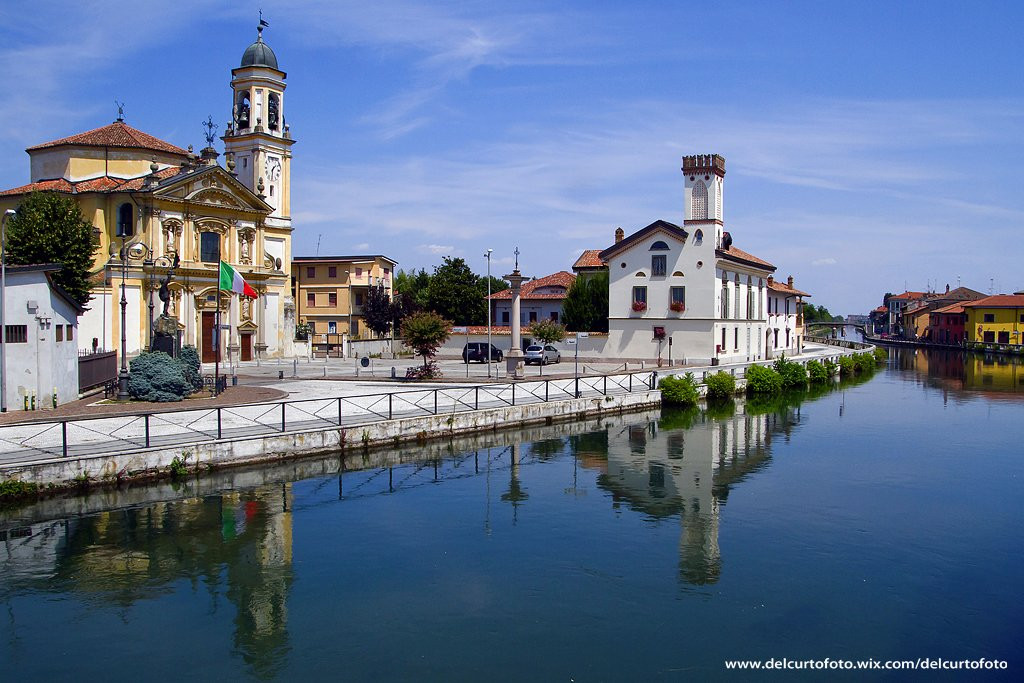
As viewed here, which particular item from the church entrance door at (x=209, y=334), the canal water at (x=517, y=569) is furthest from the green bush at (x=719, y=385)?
the church entrance door at (x=209, y=334)

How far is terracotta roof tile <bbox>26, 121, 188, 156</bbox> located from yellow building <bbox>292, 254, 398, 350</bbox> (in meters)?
17.3

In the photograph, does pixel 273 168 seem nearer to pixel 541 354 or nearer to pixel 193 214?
pixel 193 214

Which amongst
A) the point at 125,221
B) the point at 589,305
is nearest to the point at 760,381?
the point at 589,305

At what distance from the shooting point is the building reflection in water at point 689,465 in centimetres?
1698

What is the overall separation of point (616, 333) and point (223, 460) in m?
36.4

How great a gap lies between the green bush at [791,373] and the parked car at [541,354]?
13184mm

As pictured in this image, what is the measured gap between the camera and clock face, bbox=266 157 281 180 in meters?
57.2

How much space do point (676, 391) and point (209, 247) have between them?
29.3 m

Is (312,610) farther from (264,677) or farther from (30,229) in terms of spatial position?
(30,229)

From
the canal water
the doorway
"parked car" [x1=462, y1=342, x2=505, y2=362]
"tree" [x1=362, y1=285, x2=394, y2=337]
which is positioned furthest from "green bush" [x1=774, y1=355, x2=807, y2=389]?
the doorway

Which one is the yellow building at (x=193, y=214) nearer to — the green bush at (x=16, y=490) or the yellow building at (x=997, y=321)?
the green bush at (x=16, y=490)

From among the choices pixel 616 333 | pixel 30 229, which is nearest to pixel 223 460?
pixel 30 229

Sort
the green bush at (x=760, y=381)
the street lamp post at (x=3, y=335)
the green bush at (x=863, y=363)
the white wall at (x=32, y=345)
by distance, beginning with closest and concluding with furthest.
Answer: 1. the street lamp post at (x=3, y=335)
2. the white wall at (x=32, y=345)
3. the green bush at (x=760, y=381)
4. the green bush at (x=863, y=363)

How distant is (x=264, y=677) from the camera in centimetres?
1102
